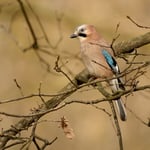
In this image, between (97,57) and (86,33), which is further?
(86,33)

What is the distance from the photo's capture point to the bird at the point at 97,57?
253 inches

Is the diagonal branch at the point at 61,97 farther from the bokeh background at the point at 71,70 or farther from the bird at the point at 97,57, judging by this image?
the bokeh background at the point at 71,70

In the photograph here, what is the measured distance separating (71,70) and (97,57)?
3.75 m

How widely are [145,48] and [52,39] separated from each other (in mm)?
3153

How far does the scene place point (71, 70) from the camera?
1036 cm

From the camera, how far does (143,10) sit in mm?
10656

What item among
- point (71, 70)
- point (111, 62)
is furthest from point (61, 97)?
point (71, 70)

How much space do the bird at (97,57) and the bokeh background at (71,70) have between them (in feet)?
6.61

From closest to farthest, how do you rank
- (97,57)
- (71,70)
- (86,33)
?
1. (97,57)
2. (86,33)
3. (71,70)

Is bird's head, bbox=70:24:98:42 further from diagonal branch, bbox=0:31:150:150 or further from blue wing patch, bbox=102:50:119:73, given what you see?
diagonal branch, bbox=0:31:150:150

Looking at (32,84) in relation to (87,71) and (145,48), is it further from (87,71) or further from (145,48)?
(87,71)

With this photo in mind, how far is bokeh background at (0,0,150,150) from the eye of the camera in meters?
9.38

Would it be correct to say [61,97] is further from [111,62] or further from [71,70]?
[71,70]

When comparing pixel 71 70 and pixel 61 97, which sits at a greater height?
pixel 71 70
